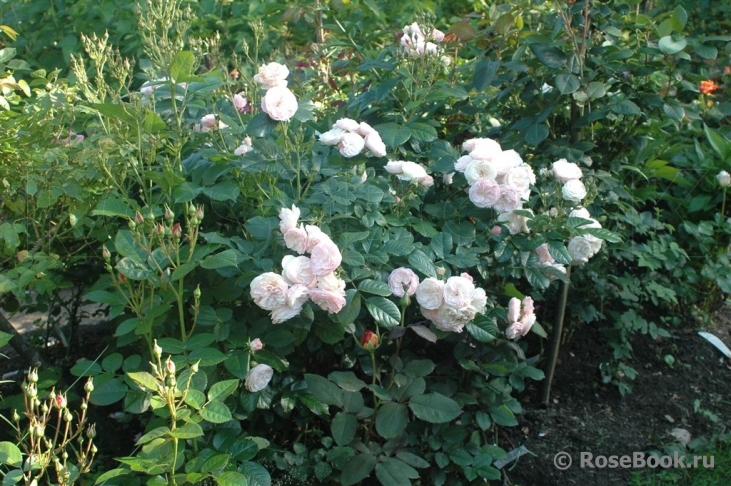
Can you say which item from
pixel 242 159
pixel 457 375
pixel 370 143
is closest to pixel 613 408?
pixel 457 375

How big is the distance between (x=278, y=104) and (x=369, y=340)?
73cm

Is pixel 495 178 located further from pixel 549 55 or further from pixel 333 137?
pixel 549 55

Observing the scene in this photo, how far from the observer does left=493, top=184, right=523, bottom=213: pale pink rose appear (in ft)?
7.44

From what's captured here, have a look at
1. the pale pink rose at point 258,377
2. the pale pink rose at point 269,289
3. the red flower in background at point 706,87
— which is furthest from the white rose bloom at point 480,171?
the red flower in background at point 706,87

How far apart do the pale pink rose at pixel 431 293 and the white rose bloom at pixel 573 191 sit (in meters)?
0.56

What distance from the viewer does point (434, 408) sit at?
2.08m

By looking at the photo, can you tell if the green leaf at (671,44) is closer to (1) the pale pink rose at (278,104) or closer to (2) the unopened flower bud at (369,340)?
(1) the pale pink rose at (278,104)

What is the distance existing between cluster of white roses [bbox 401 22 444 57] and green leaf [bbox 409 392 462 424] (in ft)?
3.90

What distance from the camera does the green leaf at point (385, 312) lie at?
6.75 ft

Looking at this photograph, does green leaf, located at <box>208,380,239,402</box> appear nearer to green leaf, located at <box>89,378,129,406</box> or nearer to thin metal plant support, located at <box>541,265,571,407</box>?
green leaf, located at <box>89,378,129,406</box>

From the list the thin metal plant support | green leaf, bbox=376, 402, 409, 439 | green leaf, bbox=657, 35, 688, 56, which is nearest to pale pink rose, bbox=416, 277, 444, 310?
green leaf, bbox=376, 402, 409, 439

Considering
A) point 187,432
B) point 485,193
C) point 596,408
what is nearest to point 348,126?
point 485,193

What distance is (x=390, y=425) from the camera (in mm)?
2043

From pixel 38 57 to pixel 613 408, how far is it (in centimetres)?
384
